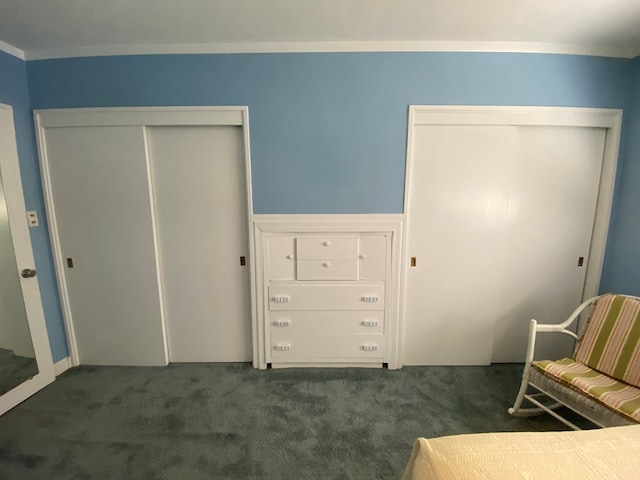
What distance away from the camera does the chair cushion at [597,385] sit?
4.82 feet

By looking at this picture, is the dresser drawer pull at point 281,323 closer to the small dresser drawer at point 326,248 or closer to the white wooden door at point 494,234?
the small dresser drawer at point 326,248

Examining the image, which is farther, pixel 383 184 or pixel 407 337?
pixel 407 337

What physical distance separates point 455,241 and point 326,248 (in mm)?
1088

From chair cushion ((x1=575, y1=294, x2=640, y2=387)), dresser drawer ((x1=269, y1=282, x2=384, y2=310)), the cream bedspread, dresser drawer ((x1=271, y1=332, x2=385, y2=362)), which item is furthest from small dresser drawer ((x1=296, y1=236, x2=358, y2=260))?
chair cushion ((x1=575, y1=294, x2=640, y2=387))

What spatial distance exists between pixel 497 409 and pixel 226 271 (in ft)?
7.65

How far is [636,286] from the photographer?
2150 mm

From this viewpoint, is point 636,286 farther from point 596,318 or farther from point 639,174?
point 639,174

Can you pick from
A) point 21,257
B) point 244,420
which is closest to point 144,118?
point 21,257

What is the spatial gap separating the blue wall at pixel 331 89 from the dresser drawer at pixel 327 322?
1.18m

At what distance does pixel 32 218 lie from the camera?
7.22ft

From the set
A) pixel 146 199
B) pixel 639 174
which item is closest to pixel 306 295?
pixel 146 199

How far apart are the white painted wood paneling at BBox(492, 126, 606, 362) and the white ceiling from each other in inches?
26.1

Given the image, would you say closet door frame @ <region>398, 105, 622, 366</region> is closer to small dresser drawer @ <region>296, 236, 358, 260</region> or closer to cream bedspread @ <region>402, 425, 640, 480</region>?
small dresser drawer @ <region>296, 236, 358, 260</region>

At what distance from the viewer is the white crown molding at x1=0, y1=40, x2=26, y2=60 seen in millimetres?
1999
